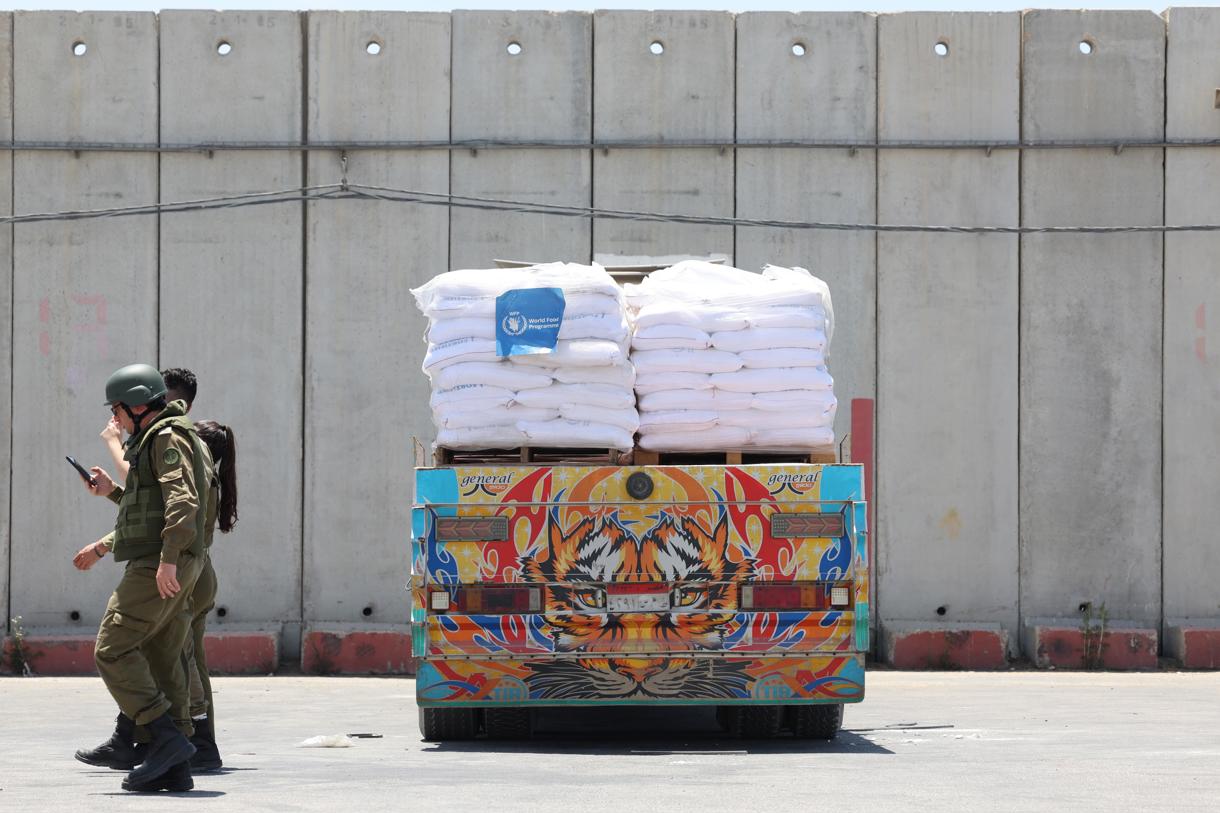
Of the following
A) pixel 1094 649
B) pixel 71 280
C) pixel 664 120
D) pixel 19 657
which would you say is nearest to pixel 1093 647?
pixel 1094 649

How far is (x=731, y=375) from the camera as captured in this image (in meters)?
10.3

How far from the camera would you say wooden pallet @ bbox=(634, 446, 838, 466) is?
10.4 meters

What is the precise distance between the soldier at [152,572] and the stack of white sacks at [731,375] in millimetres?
2831

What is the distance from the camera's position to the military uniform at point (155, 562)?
7.90 m

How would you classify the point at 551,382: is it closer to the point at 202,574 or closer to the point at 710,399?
the point at 710,399

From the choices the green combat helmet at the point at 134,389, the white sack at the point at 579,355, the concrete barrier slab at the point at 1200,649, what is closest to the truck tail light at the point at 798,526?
the white sack at the point at 579,355

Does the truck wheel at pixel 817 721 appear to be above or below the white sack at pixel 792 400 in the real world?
below

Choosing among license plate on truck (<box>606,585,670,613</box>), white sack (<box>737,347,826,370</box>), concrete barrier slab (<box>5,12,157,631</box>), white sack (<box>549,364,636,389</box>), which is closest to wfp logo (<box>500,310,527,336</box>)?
white sack (<box>549,364,636,389</box>)

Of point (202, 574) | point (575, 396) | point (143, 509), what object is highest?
point (575, 396)

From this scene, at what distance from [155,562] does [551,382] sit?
2.84 metres

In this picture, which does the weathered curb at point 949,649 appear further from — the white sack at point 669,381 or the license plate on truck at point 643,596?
the license plate on truck at point 643,596

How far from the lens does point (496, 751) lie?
9914 mm

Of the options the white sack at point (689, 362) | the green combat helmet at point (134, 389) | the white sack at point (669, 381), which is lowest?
the green combat helmet at point (134, 389)

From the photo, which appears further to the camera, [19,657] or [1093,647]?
[1093,647]
